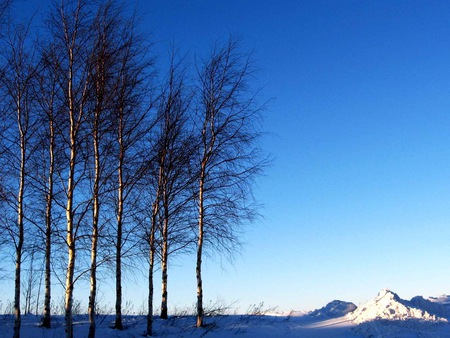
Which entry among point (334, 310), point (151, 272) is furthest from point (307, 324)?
point (151, 272)

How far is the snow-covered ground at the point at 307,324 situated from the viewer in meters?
14.8

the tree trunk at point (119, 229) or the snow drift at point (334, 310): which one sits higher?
the tree trunk at point (119, 229)

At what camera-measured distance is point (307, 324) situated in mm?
18984

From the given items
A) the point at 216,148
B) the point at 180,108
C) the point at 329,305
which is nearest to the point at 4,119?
the point at 180,108

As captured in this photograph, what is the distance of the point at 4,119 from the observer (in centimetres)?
1188

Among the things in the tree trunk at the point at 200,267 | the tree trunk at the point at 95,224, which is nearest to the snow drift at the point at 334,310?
the tree trunk at the point at 200,267

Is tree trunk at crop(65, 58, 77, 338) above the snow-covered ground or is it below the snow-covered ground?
above

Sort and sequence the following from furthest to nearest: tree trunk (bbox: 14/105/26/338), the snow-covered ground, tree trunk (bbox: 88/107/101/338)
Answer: the snow-covered ground → tree trunk (bbox: 14/105/26/338) → tree trunk (bbox: 88/107/101/338)

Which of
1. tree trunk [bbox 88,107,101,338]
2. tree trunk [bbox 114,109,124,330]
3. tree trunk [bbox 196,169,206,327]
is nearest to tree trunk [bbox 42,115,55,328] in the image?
tree trunk [bbox 114,109,124,330]

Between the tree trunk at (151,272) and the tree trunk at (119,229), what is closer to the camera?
the tree trunk at (119,229)

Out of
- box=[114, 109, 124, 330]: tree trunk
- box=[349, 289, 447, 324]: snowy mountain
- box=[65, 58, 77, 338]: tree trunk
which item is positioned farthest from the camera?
box=[349, 289, 447, 324]: snowy mountain

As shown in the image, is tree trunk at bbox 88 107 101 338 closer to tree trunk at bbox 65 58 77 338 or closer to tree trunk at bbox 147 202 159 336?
tree trunk at bbox 65 58 77 338

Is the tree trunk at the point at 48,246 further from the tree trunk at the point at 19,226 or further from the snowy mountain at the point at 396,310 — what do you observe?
the snowy mountain at the point at 396,310

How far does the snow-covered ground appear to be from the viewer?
1479 cm
